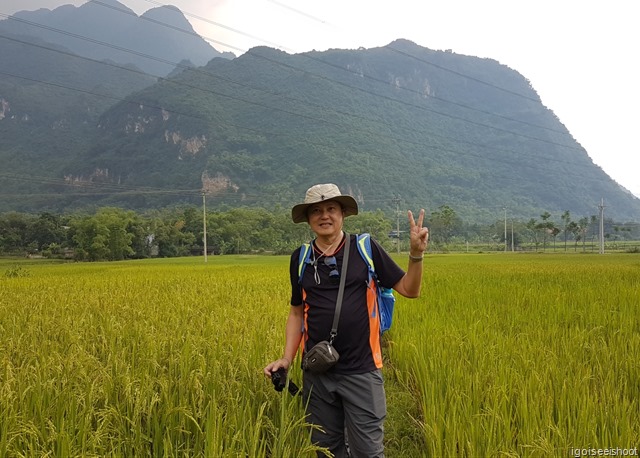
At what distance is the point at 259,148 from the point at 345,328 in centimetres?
11865

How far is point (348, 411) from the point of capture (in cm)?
214

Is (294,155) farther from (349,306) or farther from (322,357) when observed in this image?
(322,357)

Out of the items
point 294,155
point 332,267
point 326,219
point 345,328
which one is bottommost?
point 345,328

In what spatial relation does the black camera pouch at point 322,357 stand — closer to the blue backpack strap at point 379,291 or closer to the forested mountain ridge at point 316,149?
the blue backpack strap at point 379,291

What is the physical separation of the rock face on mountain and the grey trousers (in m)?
80.6

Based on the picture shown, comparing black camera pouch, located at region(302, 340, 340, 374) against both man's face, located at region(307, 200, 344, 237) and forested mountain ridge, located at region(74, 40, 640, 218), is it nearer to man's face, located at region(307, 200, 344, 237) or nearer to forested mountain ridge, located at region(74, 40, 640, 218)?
man's face, located at region(307, 200, 344, 237)

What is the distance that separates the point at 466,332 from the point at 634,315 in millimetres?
2417

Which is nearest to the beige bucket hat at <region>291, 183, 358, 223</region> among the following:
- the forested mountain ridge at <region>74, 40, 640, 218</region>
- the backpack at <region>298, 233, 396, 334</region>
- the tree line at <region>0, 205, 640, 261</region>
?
the backpack at <region>298, 233, 396, 334</region>

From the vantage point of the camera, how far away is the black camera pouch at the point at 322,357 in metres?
2.04

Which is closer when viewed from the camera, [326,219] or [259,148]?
[326,219]

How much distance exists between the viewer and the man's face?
2223 millimetres

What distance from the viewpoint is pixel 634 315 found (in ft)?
17.7

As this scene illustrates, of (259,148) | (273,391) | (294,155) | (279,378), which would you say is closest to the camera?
(279,378)

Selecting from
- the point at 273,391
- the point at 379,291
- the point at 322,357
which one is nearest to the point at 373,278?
the point at 379,291
